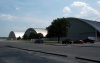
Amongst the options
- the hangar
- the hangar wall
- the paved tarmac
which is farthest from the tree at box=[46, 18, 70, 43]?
the paved tarmac

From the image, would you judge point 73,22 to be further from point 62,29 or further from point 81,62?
point 81,62

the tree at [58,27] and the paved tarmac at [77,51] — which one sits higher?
the tree at [58,27]

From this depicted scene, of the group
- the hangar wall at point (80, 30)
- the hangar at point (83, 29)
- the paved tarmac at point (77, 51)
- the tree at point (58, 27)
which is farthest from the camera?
the hangar wall at point (80, 30)

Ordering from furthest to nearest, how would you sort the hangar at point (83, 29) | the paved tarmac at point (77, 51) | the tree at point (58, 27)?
1. the hangar at point (83, 29)
2. the tree at point (58, 27)
3. the paved tarmac at point (77, 51)

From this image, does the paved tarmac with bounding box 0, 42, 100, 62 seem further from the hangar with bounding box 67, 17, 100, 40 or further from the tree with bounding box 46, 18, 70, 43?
the hangar with bounding box 67, 17, 100, 40

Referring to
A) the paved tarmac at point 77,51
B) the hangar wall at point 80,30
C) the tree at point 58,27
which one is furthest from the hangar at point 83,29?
the paved tarmac at point 77,51

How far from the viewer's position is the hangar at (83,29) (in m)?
115

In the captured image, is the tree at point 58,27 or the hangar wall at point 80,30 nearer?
the tree at point 58,27

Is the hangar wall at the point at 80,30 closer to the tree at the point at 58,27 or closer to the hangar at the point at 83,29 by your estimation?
the hangar at the point at 83,29

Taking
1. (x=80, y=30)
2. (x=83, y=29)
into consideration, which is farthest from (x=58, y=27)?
(x=80, y=30)

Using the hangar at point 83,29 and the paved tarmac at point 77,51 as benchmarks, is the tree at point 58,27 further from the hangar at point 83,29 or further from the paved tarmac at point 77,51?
the paved tarmac at point 77,51

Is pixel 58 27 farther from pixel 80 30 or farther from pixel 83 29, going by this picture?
pixel 80 30

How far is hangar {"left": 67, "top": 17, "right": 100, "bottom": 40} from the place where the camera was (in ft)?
378

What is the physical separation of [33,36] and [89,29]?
55.1m
